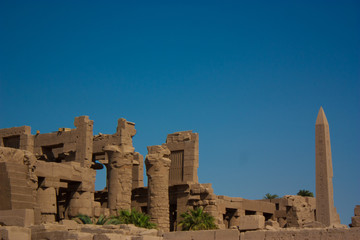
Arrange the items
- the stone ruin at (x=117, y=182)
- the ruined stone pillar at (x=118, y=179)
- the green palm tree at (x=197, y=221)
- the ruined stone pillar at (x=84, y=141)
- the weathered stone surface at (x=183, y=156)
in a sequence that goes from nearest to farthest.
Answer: the stone ruin at (x=117, y=182), the green palm tree at (x=197, y=221), the ruined stone pillar at (x=118, y=179), the weathered stone surface at (x=183, y=156), the ruined stone pillar at (x=84, y=141)

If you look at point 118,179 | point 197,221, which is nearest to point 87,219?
point 118,179

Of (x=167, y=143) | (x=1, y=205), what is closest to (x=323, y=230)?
(x=1, y=205)

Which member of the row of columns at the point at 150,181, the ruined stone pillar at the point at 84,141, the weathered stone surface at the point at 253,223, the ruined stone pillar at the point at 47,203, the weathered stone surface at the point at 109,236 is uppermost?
the ruined stone pillar at the point at 84,141

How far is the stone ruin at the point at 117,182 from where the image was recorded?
944 inches

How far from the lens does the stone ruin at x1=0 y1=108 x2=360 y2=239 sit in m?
24.0

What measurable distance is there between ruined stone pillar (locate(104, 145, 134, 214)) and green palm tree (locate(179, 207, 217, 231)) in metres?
3.01

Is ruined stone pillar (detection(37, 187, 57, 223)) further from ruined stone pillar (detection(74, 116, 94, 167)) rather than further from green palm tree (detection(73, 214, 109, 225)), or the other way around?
ruined stone pillar (detection(74, 116, 94, 167))

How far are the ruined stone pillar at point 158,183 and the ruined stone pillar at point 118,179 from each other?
3.68 feet

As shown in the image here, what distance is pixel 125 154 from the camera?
31.8 m

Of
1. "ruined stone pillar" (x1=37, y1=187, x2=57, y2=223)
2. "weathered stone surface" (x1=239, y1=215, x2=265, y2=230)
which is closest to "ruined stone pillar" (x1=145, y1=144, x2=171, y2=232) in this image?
"ruined stone pillar" (x1=37, y1=187, x2=57, y2=223)

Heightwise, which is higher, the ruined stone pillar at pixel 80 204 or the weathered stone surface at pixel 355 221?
the ruined stone pillar at pixel 80 204

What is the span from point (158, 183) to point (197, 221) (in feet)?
9.25

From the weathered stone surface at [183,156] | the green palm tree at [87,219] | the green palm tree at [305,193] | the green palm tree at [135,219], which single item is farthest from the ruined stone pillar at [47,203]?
the green palm tree at [305,193]

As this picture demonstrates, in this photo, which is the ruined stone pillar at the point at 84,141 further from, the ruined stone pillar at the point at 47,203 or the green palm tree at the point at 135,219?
the ruined stone pillar at the point at 47,203
